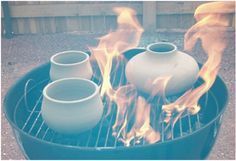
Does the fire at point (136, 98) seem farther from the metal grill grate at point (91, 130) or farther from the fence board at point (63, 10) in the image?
the fence board at point (63, 10)

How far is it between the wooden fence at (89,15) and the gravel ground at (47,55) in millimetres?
156

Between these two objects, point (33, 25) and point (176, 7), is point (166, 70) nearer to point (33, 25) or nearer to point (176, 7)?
point (176, 7)

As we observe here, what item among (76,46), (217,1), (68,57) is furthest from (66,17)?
(68,57)

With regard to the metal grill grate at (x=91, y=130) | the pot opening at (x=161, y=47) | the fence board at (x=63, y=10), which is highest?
the pot opening at (x=161, y=47)

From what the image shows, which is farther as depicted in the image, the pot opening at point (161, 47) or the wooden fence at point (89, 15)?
the wooden fence at point (89, 15)

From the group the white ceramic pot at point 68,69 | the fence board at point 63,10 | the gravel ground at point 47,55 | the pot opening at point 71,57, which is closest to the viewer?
the white ceramic pot at point 68,69

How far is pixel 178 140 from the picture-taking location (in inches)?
72.5

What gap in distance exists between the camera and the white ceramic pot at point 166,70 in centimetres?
231

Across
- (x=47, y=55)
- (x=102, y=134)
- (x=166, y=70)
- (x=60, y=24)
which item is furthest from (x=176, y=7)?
(x=102, y=134)

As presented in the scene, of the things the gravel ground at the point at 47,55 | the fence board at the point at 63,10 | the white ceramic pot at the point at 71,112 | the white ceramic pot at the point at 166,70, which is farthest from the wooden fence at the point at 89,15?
the white ceramic pot at the point at 71,112

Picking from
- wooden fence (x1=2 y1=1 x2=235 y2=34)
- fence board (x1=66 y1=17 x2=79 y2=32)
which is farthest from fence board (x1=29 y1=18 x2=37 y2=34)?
fence board (x1=66 y1=17 x2=79 y2=32)

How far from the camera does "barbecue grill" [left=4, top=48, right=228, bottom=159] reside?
1838 mm

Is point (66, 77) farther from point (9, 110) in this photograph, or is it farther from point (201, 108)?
point (201, 108)

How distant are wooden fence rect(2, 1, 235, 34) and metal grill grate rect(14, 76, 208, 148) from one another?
9.72 ft
